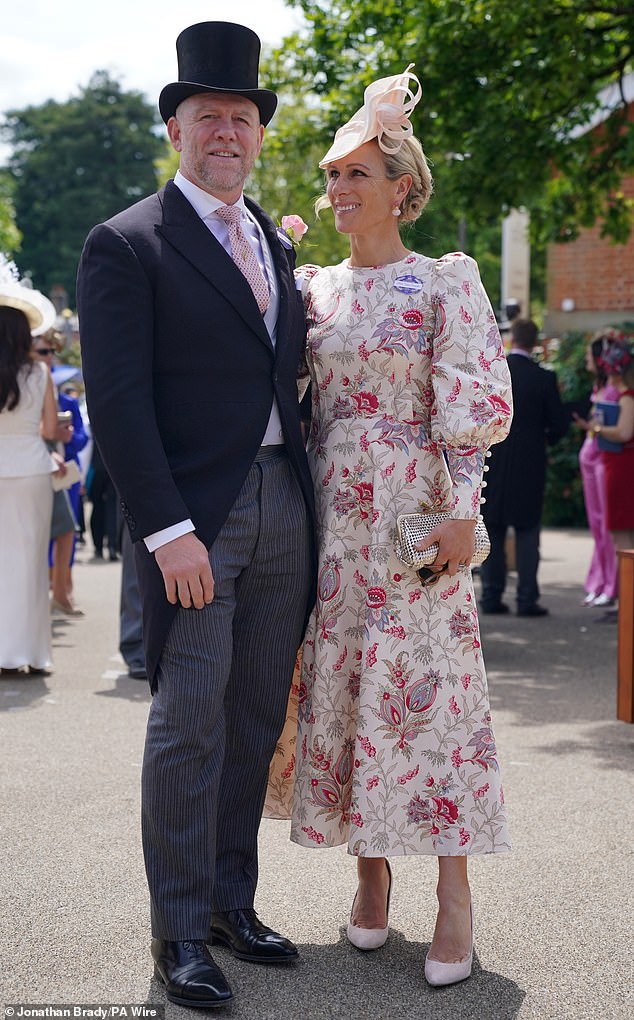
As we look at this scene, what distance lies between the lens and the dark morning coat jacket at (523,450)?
1055cm

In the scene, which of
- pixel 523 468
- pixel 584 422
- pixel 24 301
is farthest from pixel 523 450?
pixel 24 301

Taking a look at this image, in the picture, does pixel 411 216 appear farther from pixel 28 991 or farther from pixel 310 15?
pixel 310 15

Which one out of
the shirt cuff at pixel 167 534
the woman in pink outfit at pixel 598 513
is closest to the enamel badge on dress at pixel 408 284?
the shirt cuff at pixel 167 534

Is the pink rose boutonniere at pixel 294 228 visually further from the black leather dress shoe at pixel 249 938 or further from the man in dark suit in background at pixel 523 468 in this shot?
the man in dark suit in background at pixel 523 468

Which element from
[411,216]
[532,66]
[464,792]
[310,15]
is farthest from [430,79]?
[464,792]

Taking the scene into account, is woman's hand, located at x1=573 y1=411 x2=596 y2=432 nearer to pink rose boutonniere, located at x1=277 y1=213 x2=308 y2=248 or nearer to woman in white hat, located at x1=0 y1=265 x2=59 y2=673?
woman in white hat, located at x1=0 y1=265 x2=59 y2=673

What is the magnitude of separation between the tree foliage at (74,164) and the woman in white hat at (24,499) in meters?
56.6

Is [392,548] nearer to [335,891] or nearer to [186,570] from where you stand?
[186,570]

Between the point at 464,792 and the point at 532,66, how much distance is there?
29.4 feet

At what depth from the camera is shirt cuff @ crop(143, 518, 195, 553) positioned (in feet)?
11.1

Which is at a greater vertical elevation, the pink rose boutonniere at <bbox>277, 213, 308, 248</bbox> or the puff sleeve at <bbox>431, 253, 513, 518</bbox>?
the pink rose boutonniere at <bbox>277, 213, 308, 248</bbox>

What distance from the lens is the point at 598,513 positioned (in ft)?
36.9

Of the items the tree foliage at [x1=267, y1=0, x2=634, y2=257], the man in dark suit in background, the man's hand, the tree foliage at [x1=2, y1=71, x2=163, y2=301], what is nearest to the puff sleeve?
the man's hand

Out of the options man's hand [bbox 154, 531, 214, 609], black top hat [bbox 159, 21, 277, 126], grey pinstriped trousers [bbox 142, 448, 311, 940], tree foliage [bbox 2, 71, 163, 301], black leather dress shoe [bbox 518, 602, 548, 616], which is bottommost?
black leather dress shoe [bbox 518, 602, 548, 616]
